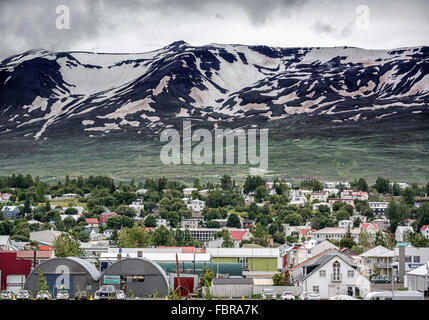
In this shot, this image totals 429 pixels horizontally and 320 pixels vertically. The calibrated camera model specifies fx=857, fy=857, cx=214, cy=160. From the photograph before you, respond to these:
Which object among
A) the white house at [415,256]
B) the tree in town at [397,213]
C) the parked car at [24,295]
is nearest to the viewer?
the parked car at [24,295]

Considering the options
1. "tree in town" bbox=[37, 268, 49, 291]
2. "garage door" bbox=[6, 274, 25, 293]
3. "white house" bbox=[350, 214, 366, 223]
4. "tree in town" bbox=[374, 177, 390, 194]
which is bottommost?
"garage door" bbox=[6, 274, 25, 293]

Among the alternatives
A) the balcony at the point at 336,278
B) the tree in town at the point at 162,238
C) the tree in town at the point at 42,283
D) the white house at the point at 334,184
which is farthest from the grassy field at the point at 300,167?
the tree in town at the point at 42,283

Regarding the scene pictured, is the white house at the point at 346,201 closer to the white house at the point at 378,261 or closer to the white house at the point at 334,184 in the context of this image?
the white house at the point at 334,184

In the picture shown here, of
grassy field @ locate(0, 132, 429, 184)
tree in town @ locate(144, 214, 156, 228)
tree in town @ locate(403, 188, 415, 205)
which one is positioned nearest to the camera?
tree in town @ locate(144, 214, 156, 228)

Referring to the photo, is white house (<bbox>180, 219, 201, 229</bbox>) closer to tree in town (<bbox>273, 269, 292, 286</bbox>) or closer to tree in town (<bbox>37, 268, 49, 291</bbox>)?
tree in town (<bbox>273, 269, 292, 286</bbox>)

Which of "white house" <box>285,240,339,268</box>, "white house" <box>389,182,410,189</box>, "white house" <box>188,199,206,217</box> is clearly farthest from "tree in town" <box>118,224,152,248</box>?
"white house" <box>389,182,410,189</box>

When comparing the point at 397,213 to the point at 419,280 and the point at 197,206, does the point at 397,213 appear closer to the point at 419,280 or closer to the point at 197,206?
the point at 197,206
